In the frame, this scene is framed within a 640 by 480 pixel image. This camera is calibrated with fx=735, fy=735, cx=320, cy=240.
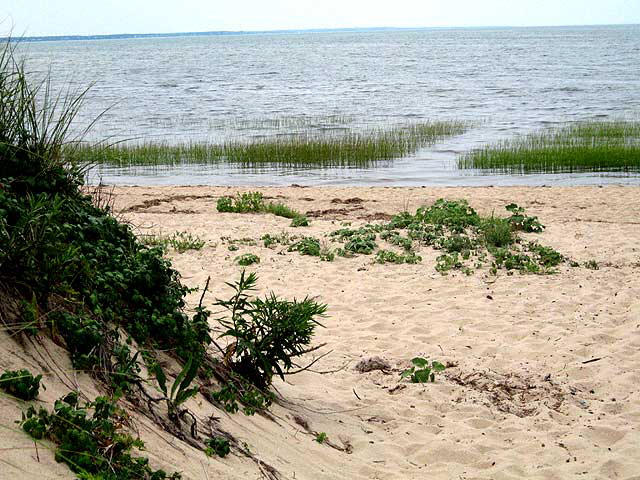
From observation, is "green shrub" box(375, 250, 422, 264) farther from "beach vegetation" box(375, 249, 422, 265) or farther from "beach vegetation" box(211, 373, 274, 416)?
"beach vegetation" box(211, 373, 274, 416)

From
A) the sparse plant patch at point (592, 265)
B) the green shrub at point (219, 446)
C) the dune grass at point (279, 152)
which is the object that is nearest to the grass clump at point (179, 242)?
the sparse plant patch at point (592, 265)

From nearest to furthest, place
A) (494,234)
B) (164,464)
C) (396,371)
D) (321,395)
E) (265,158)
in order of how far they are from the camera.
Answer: (164,464) → (321,395) → (396,371) → (494,234) → (265,158)

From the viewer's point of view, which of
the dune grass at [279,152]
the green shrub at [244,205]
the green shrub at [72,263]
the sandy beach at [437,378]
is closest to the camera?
the green shrub at [72,263]

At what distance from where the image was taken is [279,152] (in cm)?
2080

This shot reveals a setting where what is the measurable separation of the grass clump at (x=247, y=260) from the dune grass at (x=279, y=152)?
37.8 feet

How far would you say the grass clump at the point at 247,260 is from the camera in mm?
8453

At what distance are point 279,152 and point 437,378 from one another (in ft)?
52.1

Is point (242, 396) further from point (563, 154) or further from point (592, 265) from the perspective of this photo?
point (563, 154)

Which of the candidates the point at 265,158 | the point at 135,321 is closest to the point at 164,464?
the point at 135,321

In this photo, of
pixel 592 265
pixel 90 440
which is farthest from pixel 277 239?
pixel 90 440

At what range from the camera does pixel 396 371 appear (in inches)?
219

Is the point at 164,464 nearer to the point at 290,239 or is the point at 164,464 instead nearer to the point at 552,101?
the point at 290,239

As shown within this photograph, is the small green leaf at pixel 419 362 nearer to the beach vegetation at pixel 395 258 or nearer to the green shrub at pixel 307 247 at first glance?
the beach vegetation at pixel 395 258

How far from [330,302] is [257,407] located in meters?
3.00
